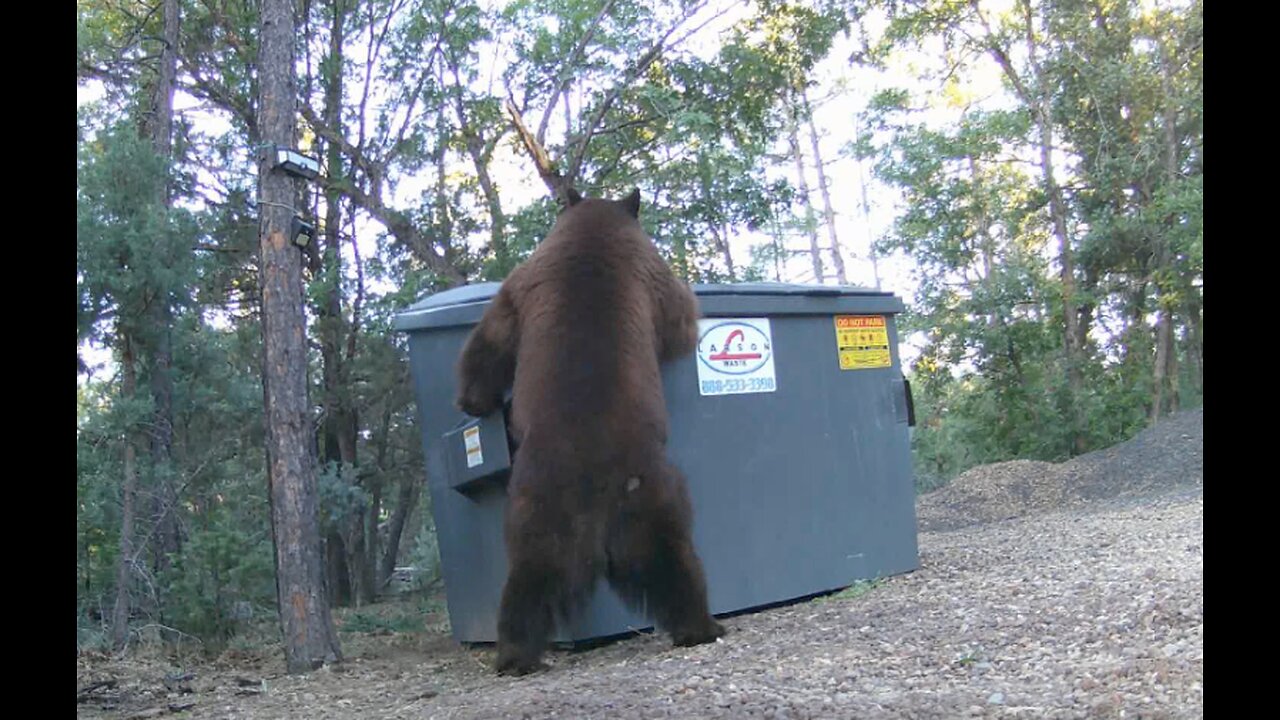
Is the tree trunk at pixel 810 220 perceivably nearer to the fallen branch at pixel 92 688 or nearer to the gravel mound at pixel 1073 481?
the gravel mound at pixel 1073 481

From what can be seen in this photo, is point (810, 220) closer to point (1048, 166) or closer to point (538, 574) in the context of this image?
point (1048, 166)

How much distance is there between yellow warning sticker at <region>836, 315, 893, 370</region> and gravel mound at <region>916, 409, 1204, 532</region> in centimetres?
436

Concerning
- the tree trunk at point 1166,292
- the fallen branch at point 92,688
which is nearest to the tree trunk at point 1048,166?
the tree trunk at point 1166,292

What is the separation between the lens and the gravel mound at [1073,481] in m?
11.6

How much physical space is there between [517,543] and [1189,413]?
12.2 m

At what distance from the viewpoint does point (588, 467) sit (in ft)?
17.5

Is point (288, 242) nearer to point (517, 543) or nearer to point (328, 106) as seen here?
point (517, 543)

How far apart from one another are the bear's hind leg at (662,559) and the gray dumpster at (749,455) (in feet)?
2.11

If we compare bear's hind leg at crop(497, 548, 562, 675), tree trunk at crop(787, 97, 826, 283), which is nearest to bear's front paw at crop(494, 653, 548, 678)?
bear's hind leg at crop(497, 548, 562, 675)

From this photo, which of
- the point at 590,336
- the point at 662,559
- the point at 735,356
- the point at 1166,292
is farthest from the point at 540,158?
the point at 1166,292

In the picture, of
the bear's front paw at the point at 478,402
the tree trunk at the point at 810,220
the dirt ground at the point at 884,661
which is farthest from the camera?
the tree trunk at the point at 810,220

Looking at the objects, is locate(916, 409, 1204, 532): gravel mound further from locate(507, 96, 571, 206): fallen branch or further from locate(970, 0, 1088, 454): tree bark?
locate(507, 96, 571, 206): fallen branch

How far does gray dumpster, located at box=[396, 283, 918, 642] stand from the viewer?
638 cm

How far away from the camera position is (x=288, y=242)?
23.6 feet
